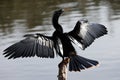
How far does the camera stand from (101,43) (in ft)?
41.9

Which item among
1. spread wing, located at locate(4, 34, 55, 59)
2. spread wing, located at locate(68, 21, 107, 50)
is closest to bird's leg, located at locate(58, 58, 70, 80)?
spread wing, located at locate(4, 34, 55, 59)

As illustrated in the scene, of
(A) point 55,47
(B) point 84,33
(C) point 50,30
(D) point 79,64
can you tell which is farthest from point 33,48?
(C) point 50,30

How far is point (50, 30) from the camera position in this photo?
1579cm

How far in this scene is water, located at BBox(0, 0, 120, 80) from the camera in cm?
1054

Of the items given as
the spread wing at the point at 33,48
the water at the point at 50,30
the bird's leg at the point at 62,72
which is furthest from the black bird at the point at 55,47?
the water at the point at 50,30

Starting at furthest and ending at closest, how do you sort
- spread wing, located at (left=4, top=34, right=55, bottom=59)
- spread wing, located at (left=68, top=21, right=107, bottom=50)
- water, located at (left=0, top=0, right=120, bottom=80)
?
water, located at (left=0, top=0, right=120, bottom=80) < spread wing, located at (left=68, top=21, right=107, bottom=50) < spread wing, located at (left=4, top=34, right=55, bottom=59)

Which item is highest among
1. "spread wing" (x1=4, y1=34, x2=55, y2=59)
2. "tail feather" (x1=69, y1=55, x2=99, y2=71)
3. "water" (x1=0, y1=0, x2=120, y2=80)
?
"spread wing" (x1=4, y1=34, x2=55, y2=59)

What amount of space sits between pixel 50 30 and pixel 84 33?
33.1 feet

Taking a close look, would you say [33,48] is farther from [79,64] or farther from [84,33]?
[84,33]

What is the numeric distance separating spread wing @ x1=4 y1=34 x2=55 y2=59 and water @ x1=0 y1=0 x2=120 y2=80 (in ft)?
15.2

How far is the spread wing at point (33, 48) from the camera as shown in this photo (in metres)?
5.28

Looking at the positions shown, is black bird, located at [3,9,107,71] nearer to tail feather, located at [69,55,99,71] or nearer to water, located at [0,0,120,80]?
tail feather, located at [69,55,99,71]

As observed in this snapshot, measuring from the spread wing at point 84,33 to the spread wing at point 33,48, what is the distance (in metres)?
0.27

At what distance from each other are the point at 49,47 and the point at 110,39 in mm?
7992
